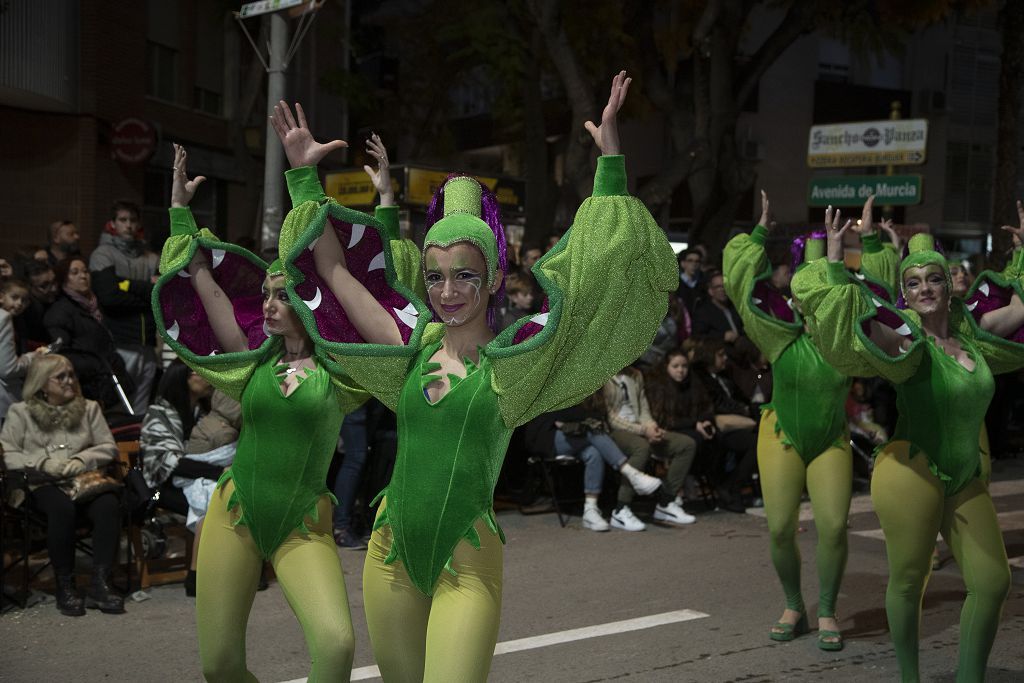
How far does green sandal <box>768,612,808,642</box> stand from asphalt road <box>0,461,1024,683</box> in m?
0.05

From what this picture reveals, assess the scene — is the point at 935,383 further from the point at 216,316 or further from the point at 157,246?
the point at 157,246

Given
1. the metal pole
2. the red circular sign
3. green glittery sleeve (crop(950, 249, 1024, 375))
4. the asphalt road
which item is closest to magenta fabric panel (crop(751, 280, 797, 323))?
green glittery sleeve (crop(950, 249, 1024, 375))

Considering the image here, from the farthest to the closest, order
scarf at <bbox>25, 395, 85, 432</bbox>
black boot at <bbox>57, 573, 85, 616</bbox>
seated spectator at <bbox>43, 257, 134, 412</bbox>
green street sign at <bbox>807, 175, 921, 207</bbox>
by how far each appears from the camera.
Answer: green street sign at <bbox>807, 175, 921, 207</bbox> → seated spectator at <bbox>43, 257, 134, 412</bbox> → scarf at <bbox>25, 395, 85, 432</bbox> → black boot at <bbox>57, 573, 85, 616</bbox>

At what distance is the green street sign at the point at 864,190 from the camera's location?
601 inches

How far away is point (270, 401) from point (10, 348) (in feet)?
13.9

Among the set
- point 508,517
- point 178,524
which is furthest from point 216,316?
point 508,517

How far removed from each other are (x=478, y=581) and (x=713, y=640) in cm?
316

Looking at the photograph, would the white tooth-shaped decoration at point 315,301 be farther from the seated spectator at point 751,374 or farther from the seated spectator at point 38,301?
the seated spectator at point 751,374

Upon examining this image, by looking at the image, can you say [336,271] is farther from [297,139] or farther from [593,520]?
[593,520]

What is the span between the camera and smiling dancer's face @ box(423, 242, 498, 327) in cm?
326

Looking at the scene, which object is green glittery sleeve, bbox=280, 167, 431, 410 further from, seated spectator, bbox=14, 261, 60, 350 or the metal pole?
the metal pole

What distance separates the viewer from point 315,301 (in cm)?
351

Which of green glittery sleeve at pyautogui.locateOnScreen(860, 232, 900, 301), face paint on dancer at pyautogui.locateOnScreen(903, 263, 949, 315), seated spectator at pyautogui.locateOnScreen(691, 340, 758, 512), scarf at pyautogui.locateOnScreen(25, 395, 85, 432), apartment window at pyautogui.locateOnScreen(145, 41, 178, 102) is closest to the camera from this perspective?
face paint on dancer at pyautogui.locateOnScreen(903, 263, 949, 315)

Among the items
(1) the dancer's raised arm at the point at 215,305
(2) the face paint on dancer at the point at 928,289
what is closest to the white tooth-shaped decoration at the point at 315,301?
(1) the dancer's raised arm at the point at 215,305
